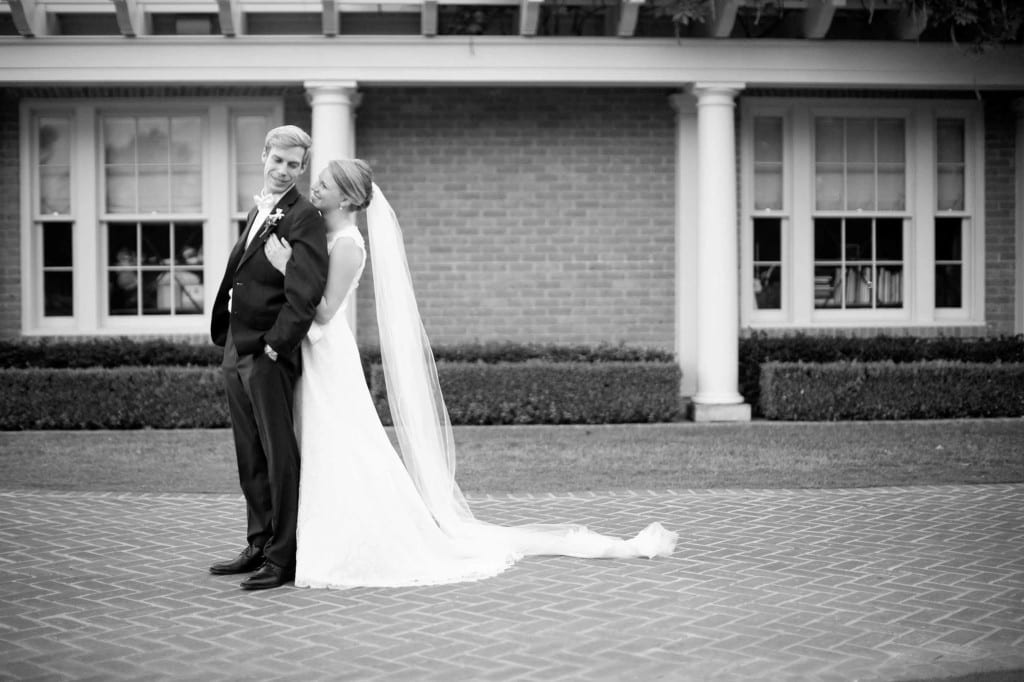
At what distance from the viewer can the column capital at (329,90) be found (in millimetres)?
12055

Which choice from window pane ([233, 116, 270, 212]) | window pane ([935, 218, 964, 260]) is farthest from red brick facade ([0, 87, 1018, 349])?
window pane ([935, 218, 964, 260])

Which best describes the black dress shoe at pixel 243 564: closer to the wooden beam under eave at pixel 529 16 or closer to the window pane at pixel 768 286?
the wooden beam under eave at pixel 529 16

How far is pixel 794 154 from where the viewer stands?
13.5m

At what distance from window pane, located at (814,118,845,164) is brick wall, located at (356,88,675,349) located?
1.96 m

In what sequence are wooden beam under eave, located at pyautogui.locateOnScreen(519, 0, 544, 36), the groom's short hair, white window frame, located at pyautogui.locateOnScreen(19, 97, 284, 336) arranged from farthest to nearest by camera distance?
1. white window frame, located at pyautogui.locateOnScreen(19, 97, 284, 336)
2. wooden beam under eave, located at pyautogui.locateOnScreen(519, 0, 544, 36)
3. the groom's short hair

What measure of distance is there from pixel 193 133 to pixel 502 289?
3.89 meters

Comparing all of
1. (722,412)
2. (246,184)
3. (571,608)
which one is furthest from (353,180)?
(246,184)

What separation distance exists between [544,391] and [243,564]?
6.38 metres

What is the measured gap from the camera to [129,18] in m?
11.7

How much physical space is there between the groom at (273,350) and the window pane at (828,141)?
29.5ft

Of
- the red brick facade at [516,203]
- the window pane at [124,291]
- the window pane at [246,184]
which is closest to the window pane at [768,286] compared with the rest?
the red brick facade at [516,203]

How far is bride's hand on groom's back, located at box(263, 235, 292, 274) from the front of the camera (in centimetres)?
585

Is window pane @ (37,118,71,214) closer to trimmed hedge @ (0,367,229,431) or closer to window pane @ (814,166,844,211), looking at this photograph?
trimmed hedge @ (0,367,229,431)

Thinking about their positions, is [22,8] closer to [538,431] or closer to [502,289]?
[502,289]
